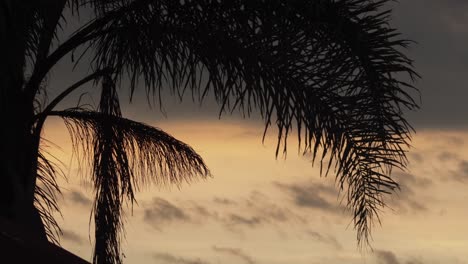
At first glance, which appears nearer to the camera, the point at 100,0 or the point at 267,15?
the point at 267,15

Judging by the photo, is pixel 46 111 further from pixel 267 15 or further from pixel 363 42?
pixel 363 42

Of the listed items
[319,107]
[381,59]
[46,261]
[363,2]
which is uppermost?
[363,2]

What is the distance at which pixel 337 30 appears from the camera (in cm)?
781

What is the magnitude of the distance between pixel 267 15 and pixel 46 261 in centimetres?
294

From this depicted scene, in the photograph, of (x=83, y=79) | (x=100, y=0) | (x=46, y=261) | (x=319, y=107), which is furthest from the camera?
(x=83, y=79)

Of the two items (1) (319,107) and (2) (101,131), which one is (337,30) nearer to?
(1) (319,107)

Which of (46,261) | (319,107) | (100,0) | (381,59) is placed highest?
(100,0)

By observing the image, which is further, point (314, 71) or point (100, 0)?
point (100, 0)

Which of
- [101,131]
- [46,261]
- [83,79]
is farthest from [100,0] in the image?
[46,261]

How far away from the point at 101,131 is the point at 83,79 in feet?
3.75

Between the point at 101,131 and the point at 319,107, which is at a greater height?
the point at 101,131

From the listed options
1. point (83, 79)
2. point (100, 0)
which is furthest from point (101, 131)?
point (100, 0)

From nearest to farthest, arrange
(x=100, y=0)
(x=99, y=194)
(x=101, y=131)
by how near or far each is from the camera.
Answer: (x=100, y=0), (x=101, y=131), (x=99, y=194)

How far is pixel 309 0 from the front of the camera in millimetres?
7855
